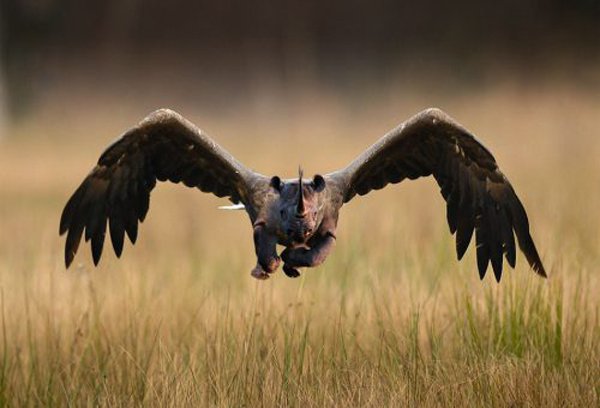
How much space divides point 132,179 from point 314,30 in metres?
13.7

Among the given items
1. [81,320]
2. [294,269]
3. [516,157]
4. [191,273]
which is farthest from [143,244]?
[516,157]

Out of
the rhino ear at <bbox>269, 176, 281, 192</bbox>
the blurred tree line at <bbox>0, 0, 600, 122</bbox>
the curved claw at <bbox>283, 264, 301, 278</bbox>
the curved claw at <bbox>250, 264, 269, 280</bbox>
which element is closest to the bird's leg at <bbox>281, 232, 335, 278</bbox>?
the curved claw at <bbox>283, 264, 301, 278</bbox>

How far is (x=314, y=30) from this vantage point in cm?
1945

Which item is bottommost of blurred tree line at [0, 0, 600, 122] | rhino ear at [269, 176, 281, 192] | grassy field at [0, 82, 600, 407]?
grassy field at [0, 82, 600, 407]

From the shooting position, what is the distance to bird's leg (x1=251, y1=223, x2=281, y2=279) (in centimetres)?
507

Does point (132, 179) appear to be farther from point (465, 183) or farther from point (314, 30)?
point (314, 30)

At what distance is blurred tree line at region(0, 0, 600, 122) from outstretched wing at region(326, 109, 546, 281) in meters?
13.4

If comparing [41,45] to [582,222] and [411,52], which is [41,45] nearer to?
[411,52]

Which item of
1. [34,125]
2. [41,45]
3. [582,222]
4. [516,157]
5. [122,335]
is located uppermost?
[41,45]

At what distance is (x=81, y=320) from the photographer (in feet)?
20.1

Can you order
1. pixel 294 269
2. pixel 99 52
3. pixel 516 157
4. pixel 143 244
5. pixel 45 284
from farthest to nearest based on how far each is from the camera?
pixel 99 52 < pixel 516 157 < pixel 143 244 < pixel 45 284 < pixel 294 269

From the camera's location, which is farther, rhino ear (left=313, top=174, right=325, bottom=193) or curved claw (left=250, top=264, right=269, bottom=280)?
rhino ear (left=313, top=174, right=325, bottom=193)

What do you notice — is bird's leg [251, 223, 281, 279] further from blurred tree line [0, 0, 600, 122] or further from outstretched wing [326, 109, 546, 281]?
blurred tree line [0, 0, 600, 122]

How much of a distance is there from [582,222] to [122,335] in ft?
11.2
